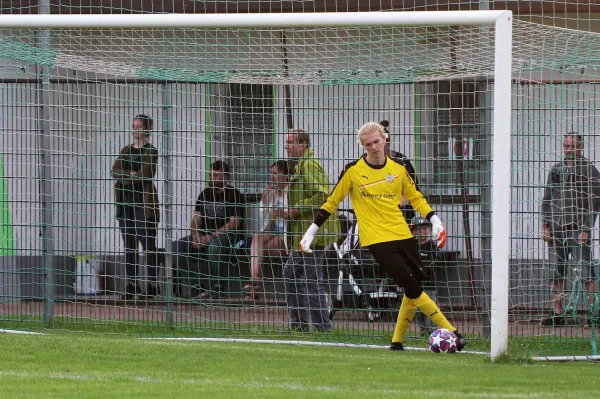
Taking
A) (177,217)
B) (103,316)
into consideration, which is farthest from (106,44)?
(103,316)

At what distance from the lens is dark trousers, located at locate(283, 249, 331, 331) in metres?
12.0

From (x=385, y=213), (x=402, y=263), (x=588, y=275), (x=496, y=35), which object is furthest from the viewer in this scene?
(x=588, y=275)

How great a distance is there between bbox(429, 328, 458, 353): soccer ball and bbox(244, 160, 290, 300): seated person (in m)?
2.33

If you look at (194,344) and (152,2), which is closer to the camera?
(194,344)

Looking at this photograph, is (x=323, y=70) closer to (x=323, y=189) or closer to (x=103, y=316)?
(x=323, y=189)

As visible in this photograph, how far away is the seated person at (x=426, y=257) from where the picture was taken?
11789 millimetres

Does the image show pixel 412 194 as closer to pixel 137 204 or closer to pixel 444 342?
pixel 444 342

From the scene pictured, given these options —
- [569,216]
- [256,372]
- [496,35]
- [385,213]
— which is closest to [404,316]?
[385,213]

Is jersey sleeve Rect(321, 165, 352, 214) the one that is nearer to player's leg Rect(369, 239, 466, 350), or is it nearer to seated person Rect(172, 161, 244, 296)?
player's leg Rect(369, 239, 466, 350)

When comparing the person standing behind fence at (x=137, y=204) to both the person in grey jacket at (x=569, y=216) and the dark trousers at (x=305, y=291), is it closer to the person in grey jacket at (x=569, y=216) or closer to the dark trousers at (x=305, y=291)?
the dark trousers at (x=305, y=291)

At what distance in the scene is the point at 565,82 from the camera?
1132 cm

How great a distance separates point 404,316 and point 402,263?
60 cm

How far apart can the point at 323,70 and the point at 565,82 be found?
2471mm

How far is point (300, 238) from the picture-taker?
1206 centimetres
